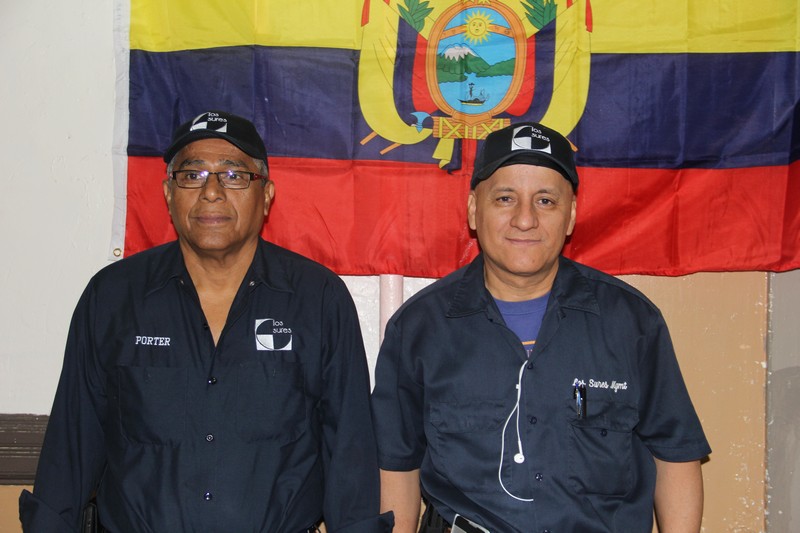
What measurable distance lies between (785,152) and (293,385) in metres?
1.99

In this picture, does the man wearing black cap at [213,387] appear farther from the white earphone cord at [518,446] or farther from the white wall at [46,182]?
the white wall at [46,182]

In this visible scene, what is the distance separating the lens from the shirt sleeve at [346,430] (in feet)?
6.99

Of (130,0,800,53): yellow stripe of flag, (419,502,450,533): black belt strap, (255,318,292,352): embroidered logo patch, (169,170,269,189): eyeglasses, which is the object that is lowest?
(419,502,450,533): black belt strap

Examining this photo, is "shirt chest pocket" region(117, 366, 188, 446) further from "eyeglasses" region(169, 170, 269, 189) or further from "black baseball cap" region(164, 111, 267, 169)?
"black baseball cap" region(164, 111, 267, 169)

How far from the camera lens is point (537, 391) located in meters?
2.04


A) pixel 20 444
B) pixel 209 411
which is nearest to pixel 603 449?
pixel 209 411

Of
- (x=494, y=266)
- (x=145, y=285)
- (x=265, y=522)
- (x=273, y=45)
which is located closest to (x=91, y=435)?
(x=145, y=285)

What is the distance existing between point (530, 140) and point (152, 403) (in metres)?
1.33

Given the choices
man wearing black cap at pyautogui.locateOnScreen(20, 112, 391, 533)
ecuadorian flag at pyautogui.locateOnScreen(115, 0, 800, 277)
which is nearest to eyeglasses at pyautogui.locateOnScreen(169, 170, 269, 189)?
man wearing black cap at pyautogui.locateOnScreen(20, 112, 391, 533)

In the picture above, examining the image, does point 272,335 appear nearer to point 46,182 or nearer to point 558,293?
point 558,293

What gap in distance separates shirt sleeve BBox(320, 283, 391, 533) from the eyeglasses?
1.41 ft

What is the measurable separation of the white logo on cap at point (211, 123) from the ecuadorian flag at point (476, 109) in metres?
0.52

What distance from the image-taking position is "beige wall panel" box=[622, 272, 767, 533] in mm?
2809

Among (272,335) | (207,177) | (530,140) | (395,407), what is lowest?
(395,407)
